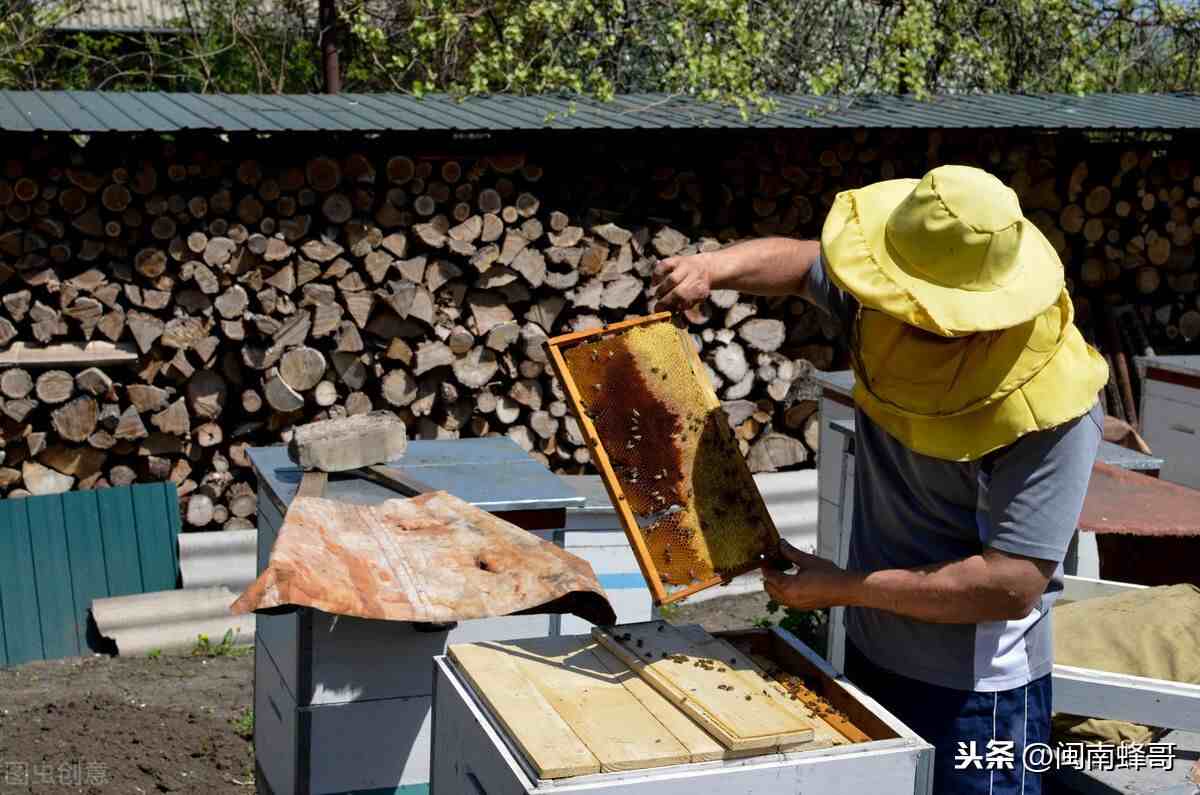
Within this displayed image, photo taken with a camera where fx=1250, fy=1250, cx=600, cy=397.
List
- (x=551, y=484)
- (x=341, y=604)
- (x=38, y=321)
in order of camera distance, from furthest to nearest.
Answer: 1. (x=38, y=321)
2. (x=551, y=484)
3. (x=341, y=604)

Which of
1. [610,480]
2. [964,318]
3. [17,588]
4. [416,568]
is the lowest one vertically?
[17,588]

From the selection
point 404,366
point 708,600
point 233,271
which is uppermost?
point 233,271

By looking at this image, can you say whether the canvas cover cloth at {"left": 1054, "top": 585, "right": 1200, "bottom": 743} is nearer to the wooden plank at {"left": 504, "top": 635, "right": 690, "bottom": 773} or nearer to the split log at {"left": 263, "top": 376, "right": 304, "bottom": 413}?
the wooden plank at {"left": 504, "top": 635, "right": 690, "bottom": 773}

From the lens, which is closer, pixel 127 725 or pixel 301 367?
pixel 127 725

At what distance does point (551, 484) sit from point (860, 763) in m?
1.37

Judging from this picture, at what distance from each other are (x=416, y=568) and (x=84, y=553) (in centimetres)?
345

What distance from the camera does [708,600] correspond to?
20.7ft

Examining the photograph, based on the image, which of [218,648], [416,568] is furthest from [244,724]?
[416,568]

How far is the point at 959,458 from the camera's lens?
2.01 meters

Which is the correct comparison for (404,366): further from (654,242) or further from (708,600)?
(708,600)

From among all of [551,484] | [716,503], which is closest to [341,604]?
[716,503]

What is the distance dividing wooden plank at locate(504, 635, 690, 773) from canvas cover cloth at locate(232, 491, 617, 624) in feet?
0.47

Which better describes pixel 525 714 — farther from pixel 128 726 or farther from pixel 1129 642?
pixel 128 726

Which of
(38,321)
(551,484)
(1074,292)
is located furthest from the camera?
(1074,292)
